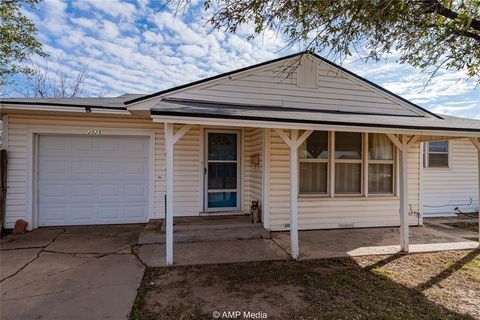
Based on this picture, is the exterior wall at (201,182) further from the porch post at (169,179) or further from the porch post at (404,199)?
the porch post at (169,179)

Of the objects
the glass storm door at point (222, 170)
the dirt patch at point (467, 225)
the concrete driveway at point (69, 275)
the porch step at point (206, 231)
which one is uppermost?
the glass storm door at point (222, 170)

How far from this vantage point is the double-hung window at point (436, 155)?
8742mm

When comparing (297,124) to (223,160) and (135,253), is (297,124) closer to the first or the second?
(223,160)

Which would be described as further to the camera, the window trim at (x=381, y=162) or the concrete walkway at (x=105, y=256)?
the window trim at (x=381, y=162)

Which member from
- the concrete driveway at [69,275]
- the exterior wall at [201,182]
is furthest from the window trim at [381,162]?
the concrete driveway at [69,275]

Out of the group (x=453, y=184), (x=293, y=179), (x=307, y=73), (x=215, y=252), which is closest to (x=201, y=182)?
(x=215, y=252)

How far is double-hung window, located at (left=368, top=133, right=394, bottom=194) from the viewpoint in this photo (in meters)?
6.76

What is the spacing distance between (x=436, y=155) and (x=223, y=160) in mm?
7385

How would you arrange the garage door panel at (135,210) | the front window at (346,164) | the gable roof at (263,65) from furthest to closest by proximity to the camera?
the garage door panel at (135,210)
the front window at (346,164)
the gable roof at (263,65)

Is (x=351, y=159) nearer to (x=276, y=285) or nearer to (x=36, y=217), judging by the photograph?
(x=276, y=285)

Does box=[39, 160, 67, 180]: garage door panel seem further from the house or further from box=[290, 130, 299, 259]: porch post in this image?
box=[290, 130, 299, 259]: porch post

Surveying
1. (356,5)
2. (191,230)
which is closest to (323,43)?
(356,5)

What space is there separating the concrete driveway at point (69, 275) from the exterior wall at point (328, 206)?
3319 millimetres

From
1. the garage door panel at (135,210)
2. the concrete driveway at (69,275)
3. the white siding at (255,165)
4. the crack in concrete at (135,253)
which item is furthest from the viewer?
the garage door panel at (135,210)
